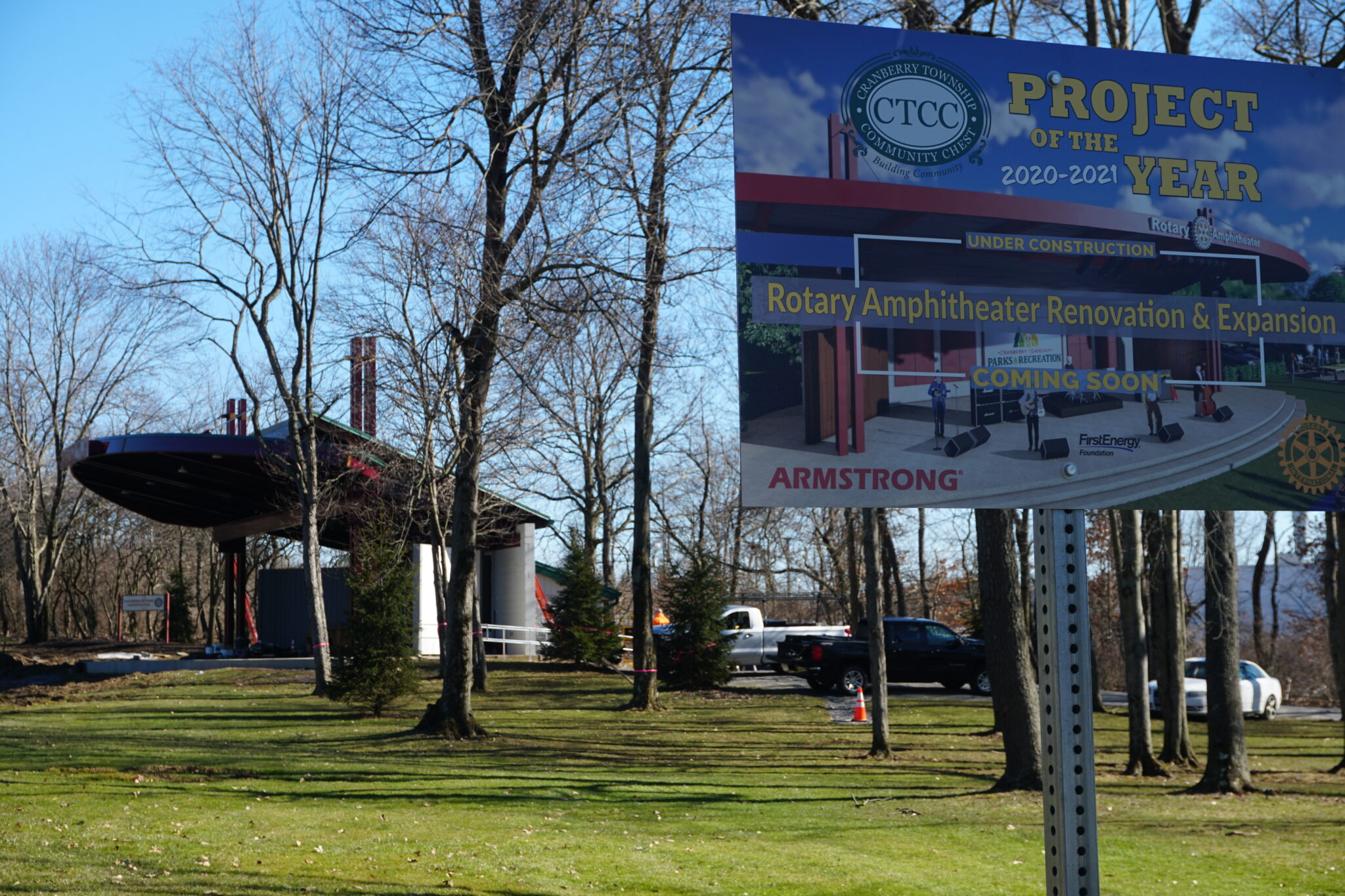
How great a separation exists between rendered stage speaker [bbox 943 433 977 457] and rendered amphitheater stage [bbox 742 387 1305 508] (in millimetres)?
20

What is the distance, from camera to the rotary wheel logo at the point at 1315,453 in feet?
17.1

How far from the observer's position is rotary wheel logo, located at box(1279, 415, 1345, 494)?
521cm

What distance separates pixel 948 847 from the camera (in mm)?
10477

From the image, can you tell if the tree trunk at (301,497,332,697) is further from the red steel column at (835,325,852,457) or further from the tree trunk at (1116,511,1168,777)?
the red steel column at (835,325,852,457)

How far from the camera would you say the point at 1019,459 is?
194 inches

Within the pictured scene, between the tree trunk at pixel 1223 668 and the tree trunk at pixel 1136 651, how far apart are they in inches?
34.0

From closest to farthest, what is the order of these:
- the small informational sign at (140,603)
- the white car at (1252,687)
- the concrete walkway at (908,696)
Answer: the concrete walkway at (908,696)
the white car at (1252,687)
the small informational sign at (140,603)

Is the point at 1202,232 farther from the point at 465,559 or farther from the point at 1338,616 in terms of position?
the point at 1338,616

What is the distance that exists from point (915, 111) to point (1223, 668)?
12762 millimetres

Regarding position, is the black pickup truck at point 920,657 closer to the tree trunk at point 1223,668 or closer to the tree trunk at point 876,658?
the tree trunk at point 876,658

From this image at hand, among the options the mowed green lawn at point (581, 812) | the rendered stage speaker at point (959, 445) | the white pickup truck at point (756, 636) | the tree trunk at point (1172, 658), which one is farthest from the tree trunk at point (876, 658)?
the white pickup truck at point (756, 636)

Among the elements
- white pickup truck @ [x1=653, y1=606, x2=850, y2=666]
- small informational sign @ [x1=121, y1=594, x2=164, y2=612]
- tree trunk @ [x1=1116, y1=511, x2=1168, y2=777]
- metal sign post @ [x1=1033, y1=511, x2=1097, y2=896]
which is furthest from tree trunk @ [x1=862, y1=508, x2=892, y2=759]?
small informational sign @ [x1=121, y1=594, x2=164, y2=612]

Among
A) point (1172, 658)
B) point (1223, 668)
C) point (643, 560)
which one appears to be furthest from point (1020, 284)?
point (643, 560)

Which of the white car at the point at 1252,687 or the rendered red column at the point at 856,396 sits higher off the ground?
the rendered red column at the point at 856,396
